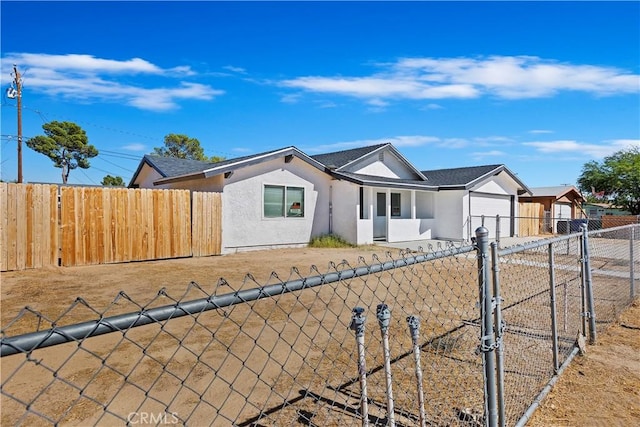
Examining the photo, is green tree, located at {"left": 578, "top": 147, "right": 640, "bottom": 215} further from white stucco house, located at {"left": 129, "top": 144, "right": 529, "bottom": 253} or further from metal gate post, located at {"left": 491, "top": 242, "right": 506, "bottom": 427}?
metal gate post, located at {"left": 491, "top": 242, "right": 506, "bottom": 427}

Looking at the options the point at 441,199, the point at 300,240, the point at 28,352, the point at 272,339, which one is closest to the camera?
the point at 28,352

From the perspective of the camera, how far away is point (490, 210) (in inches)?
827

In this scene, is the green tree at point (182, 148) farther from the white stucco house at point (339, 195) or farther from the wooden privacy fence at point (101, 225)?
the wooden privacy fence at point (101, 225)

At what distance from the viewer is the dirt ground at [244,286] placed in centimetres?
319

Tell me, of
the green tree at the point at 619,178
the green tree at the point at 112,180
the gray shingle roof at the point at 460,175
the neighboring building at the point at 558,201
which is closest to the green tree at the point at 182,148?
the green tree at the point at 112,180

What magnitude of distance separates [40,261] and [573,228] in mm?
25269

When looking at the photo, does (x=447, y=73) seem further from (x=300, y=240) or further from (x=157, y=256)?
(x=157, y=256)

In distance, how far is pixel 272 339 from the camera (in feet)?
15.6

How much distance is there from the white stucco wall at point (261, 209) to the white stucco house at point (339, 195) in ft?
0.12

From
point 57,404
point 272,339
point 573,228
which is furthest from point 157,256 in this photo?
point 573,228

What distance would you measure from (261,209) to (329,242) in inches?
→ 125

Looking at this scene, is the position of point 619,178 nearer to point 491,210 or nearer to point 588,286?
point 491,210

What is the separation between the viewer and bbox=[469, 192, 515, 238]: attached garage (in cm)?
1964

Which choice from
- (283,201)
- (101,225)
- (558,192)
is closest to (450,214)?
(283,201)
